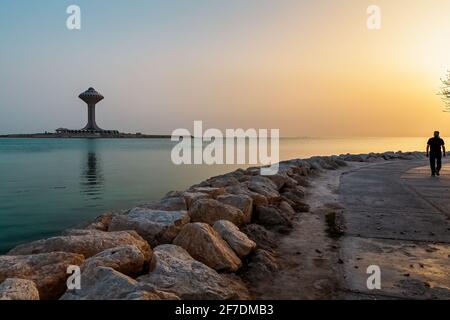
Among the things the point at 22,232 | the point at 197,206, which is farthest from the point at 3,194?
the point at 197,206

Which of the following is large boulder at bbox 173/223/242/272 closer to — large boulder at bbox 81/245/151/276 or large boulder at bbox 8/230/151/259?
large boulder at bbox 8/230/151/259

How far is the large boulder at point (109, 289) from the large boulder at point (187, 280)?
3.6 inches

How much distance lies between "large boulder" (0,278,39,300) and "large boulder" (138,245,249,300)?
2.85 feet

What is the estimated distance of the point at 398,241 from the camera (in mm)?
5238

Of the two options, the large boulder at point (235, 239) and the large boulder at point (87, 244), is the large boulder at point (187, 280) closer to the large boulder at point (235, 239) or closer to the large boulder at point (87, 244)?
the large boulder at point (87, 244)

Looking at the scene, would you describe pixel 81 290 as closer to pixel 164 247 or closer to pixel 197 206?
pixel 164 247

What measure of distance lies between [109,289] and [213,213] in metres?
2.76

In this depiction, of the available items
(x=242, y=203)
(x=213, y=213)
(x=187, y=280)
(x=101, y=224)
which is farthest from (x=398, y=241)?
(x=101, y=224)

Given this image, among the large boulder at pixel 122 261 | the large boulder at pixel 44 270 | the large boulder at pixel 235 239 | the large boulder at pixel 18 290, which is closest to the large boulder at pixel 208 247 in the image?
the large boulder at pixel 235 239

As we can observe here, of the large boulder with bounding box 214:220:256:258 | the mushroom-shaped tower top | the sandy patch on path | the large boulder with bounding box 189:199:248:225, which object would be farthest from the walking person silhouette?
the mushroom-shaped tower top

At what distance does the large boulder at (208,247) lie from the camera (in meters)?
4.03

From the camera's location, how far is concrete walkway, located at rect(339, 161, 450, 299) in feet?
12.1
